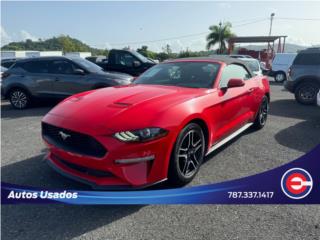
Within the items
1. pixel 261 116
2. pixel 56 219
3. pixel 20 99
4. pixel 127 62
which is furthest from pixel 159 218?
pixel 127 62

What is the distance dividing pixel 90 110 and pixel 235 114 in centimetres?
242

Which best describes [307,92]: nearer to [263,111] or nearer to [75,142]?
[263,111]

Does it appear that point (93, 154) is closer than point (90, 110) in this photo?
Yes

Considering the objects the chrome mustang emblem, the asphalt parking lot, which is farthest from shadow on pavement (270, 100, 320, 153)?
the chrome mustang emblem

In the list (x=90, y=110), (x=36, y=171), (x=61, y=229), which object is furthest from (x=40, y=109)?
(x=61, y=229)

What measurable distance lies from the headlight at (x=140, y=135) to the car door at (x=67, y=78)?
19.4 ft

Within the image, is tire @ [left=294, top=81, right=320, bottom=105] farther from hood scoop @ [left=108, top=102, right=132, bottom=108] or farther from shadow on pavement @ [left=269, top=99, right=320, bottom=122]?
hood scoop @ [left=108, top=102, right=132, bottom=108]

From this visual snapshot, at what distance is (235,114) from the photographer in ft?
14.8

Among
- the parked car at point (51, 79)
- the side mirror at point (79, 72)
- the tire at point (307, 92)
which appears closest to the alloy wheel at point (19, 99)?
the parked car at point (51, 79)

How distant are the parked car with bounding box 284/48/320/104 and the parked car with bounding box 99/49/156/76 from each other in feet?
17.7

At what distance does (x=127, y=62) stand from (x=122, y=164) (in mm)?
9525

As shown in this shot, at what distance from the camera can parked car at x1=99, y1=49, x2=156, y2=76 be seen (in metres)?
11.6

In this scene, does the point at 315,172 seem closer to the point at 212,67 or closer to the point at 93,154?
the point at 212,67

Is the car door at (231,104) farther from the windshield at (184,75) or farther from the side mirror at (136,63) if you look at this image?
the side mirror at (136,63)
